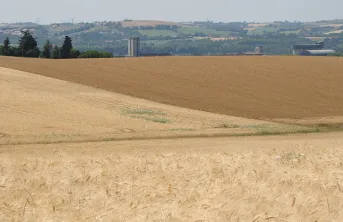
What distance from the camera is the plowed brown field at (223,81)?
5578 cm

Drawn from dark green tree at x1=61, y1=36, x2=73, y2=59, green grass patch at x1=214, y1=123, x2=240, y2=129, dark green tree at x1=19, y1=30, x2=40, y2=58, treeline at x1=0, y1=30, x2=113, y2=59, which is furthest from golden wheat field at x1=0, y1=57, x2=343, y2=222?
dark green tree at x1=61, y1=36, x2=73, y2=59

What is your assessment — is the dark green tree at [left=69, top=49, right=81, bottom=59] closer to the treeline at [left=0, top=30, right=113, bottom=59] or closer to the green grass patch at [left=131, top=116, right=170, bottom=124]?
the treeline at [left=0, top=30, right=113, bottom=59]

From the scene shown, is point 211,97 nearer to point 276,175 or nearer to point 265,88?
point 265,88

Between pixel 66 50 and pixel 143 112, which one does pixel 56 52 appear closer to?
pixel 66 50

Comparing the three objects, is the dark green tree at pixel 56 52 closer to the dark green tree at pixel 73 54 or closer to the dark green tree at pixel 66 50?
the dark green tree at pixel 66 50

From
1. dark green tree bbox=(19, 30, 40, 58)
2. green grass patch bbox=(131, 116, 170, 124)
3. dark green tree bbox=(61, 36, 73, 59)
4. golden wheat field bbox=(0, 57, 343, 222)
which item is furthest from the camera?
dark green tree bbox=(61, 36, 73, 59)

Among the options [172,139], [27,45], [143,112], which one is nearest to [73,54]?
[27,45]

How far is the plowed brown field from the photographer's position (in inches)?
2196

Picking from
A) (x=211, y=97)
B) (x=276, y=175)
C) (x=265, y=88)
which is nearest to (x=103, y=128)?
(x=211, y=97)

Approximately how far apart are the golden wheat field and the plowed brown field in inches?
4.9

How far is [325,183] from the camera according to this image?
12.5m

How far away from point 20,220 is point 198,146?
2425cm

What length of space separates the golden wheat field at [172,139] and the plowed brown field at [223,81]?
0.40 feet

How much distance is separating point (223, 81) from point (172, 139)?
92.9 feet
